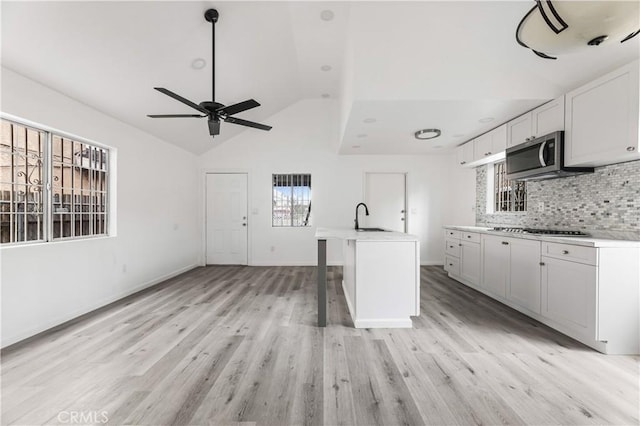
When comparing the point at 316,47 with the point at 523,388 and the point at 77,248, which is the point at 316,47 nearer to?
the point at 77,248

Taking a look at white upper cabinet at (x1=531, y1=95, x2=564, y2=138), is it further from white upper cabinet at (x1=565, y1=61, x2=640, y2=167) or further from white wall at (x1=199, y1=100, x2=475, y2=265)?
white wall at (x1=199, y1=100, x2=475, y2=265)

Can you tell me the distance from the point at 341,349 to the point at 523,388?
1237 mm

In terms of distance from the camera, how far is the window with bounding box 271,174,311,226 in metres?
6.01

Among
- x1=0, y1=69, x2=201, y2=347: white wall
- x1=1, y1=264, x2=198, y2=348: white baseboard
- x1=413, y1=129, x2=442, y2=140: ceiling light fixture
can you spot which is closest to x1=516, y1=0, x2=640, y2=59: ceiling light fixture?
x1=413, y1=129, x2=442, y2=140: ceiling light fixture

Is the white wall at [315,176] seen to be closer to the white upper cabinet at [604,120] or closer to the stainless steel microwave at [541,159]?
the stainless steel microwave at [541,159]

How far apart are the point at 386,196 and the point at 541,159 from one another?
10.3 ft

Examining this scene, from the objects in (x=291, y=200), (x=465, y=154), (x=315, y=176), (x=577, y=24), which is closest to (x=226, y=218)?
(x=291, y=200)

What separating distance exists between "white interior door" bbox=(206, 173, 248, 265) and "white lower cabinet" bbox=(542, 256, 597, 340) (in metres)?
4.99

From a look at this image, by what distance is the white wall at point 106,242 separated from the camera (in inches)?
98.1

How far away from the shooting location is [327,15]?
323 cm

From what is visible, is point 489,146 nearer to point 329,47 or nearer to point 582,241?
point 582,241

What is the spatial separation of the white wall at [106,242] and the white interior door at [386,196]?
145 inches

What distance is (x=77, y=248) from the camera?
3.10 m

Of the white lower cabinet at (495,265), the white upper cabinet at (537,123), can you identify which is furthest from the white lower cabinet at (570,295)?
the white upper cabinet at (537,123)
